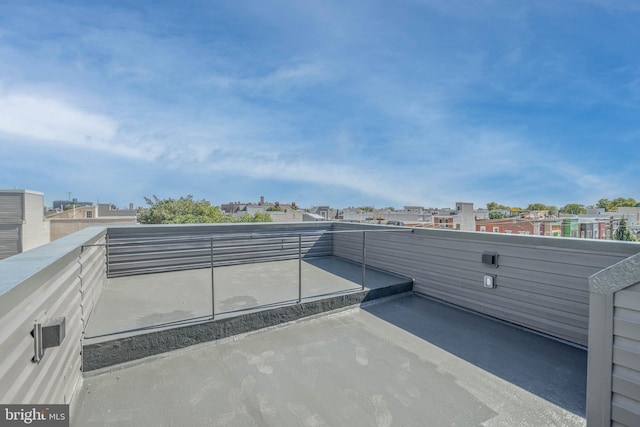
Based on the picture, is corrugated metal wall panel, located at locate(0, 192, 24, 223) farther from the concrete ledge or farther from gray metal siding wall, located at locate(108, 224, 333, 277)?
the concrete ledge

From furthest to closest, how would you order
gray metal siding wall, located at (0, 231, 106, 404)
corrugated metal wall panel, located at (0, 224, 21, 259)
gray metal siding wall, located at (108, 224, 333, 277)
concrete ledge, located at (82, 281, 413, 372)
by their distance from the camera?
1. corrugated metal wall panel, located at (0, 224, 21, 259)
2. gray metal siding wall, located at (108, 224, 333, 277)
3. concrete ledge, located at (82, 281, 413, 372)
4. gray metal siding wall, located at (0, 231, 106, 404)

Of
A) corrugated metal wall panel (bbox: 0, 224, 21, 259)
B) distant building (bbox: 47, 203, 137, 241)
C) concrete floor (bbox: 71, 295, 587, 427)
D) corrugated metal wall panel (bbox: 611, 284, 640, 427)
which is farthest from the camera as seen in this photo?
distant building (bbox: 47, 203, 137, 241)

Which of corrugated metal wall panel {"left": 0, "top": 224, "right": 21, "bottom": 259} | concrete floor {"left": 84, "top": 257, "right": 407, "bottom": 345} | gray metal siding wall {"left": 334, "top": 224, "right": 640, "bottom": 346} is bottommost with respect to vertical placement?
corrugated metal wall panel {"left": 0, "top": 224, "right": 21, "bottom": 259}

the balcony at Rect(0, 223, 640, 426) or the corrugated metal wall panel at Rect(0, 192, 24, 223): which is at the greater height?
the corrugated metal wall panel at Rect(0, 192, 24, 223)

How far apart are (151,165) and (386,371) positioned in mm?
18255

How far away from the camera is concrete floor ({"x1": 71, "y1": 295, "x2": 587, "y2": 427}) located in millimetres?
1818

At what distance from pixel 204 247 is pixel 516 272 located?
4585 millimetres

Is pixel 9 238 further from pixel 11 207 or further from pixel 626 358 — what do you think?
pixel 626 358

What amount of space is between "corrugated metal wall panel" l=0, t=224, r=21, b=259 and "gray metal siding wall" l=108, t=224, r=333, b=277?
50.2 ft

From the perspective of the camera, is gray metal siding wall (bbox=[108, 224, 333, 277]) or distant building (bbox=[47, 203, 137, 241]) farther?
distant building (bbox=[47, 203, 137, 241])

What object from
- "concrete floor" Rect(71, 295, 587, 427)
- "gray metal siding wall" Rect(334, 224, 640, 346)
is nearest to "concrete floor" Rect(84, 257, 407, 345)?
"concrete floor" Rect(71, 295, 587, 427)

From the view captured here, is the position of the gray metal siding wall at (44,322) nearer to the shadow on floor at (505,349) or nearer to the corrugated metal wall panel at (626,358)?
the corrugated metal wall panel at (626,358)

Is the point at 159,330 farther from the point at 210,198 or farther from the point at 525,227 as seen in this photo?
the point at 525,227

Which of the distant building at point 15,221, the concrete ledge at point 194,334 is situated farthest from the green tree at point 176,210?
the concrete ledge at point 194,334
